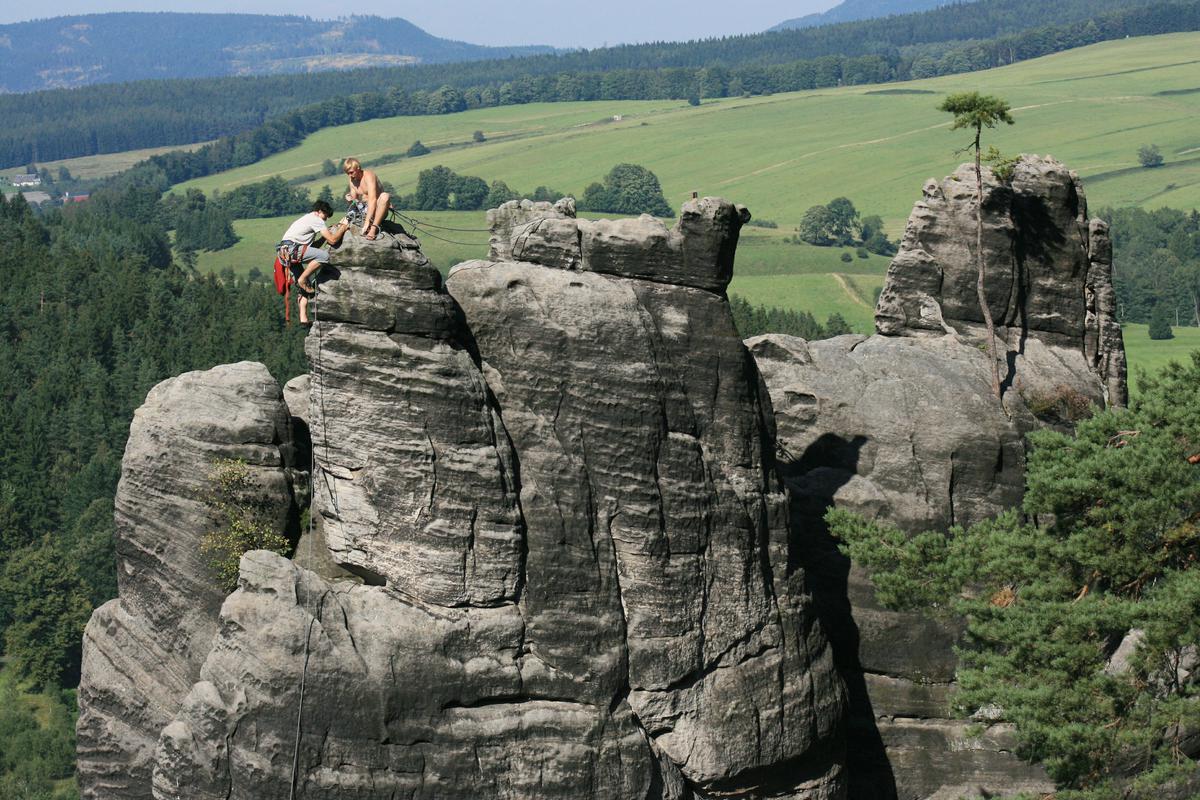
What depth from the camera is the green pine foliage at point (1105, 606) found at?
33.6 meters

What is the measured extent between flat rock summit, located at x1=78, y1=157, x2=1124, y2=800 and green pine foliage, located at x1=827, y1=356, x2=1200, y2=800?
5.18 metres

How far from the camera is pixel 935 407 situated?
46.8 metres

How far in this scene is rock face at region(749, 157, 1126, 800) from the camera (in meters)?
43.6

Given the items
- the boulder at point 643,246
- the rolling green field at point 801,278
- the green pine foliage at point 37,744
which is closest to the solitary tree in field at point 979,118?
the boulder at point 643,246

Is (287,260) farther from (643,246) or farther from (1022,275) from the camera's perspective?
(1022,275)

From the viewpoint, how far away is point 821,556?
4475cm

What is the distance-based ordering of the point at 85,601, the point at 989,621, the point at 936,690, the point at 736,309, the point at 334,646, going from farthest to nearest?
the point at 736,309 → the point at 85,601 → the point at 936,690 → the point at 989,621 → the point at 334,646

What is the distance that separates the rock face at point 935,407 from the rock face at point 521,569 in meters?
4.10

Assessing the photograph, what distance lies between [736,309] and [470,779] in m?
117

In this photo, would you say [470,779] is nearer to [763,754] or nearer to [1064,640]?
[763,754]

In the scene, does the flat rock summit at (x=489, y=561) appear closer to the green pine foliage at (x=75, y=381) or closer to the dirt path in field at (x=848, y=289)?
the green pine foliage at (x=75, y=381)

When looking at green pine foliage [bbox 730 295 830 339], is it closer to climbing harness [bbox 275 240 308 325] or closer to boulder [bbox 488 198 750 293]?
boulder [bbox 488 198 750 293]

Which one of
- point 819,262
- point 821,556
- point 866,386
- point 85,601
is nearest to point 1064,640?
point 821,556

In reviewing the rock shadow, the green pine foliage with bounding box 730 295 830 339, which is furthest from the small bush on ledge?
the green pine foliage with bounding box 730 295 830 339
